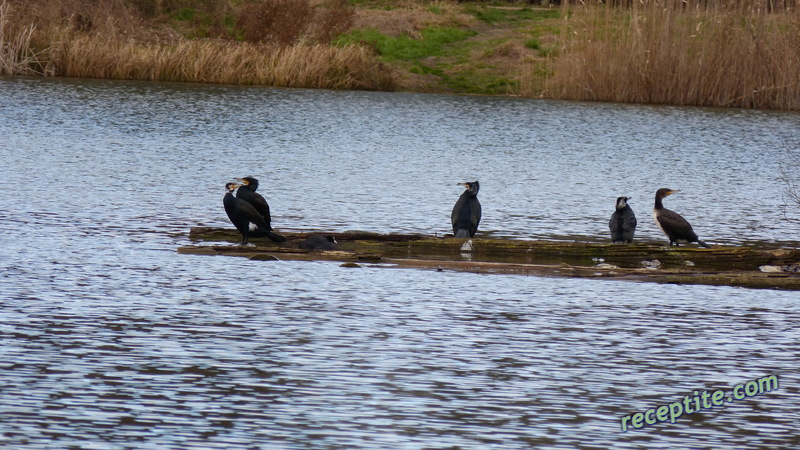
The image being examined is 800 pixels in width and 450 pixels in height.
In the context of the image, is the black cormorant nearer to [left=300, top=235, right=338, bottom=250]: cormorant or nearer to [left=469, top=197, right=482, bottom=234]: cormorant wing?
[left=300, top=235, right=338, bottom=250]: cormorant

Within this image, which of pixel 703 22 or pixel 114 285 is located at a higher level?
pixel 703 22

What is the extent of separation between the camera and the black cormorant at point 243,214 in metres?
14.2

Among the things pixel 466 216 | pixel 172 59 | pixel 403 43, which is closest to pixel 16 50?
pixel 172 59

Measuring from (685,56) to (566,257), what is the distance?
24.1 meters

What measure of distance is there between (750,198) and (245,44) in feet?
80.4

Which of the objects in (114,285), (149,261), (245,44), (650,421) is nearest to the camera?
(650,421)

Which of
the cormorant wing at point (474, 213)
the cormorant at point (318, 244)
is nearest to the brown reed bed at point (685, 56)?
the cormorant wing at point (474, 213)

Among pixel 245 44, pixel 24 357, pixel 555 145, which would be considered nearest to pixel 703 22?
pixel 555 145

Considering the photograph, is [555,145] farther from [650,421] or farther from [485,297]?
[650,421]

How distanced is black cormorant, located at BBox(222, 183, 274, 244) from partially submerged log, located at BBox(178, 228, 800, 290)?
23cm

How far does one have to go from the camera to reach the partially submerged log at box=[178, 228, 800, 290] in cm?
1313

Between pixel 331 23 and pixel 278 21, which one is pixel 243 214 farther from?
pixel 278 21

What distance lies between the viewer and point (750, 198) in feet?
71.6

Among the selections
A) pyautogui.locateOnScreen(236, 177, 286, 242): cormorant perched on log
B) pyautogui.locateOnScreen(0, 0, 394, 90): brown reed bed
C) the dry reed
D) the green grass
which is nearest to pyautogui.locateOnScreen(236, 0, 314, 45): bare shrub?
the green grass
